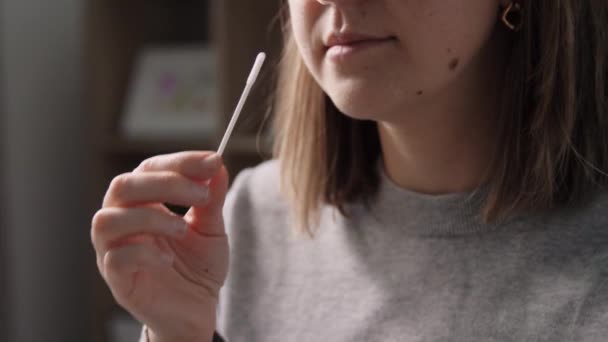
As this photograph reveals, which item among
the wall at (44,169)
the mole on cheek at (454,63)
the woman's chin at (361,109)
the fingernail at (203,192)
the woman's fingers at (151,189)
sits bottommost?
the wall at (44,169)

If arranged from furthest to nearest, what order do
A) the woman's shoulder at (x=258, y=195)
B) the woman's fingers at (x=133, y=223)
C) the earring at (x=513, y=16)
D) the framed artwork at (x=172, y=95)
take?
the framed artwork at (x=172, y=95), the woman's shoulder at (x=258, y=195), the earring at (x=513, y=16), the woman's fingers at (x=133, y=223)

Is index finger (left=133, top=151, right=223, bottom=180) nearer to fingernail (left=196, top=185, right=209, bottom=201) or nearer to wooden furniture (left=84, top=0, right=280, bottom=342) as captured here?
fingernail (left=196, top=185, right=209, bottom=201)

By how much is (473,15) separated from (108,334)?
5.12 feet

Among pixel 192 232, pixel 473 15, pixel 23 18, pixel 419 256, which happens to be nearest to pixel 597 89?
pixel 473 15

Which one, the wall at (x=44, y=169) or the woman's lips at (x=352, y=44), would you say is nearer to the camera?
the woman's lips at (x=352, y=44)

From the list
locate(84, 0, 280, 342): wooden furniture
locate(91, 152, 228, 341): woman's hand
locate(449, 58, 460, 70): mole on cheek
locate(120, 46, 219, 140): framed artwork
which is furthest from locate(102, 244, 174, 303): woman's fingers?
locate(120, 46, 219, 140): framed artwork

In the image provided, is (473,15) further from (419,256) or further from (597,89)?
(419,256)

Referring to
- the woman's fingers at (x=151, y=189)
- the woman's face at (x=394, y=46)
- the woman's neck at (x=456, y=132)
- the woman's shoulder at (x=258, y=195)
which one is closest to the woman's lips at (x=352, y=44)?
the woman's face at (x=394, y=46)

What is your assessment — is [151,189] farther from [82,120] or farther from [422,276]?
[82,120]

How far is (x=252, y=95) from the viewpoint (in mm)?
1647

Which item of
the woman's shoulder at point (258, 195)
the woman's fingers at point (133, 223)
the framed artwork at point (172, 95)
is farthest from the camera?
the framed artwork at point (172, 95)

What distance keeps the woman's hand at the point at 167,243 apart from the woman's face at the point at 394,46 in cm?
18

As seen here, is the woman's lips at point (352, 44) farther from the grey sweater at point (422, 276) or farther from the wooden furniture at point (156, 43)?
the wooden furniture at point (156, 43)

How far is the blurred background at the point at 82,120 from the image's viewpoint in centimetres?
187
